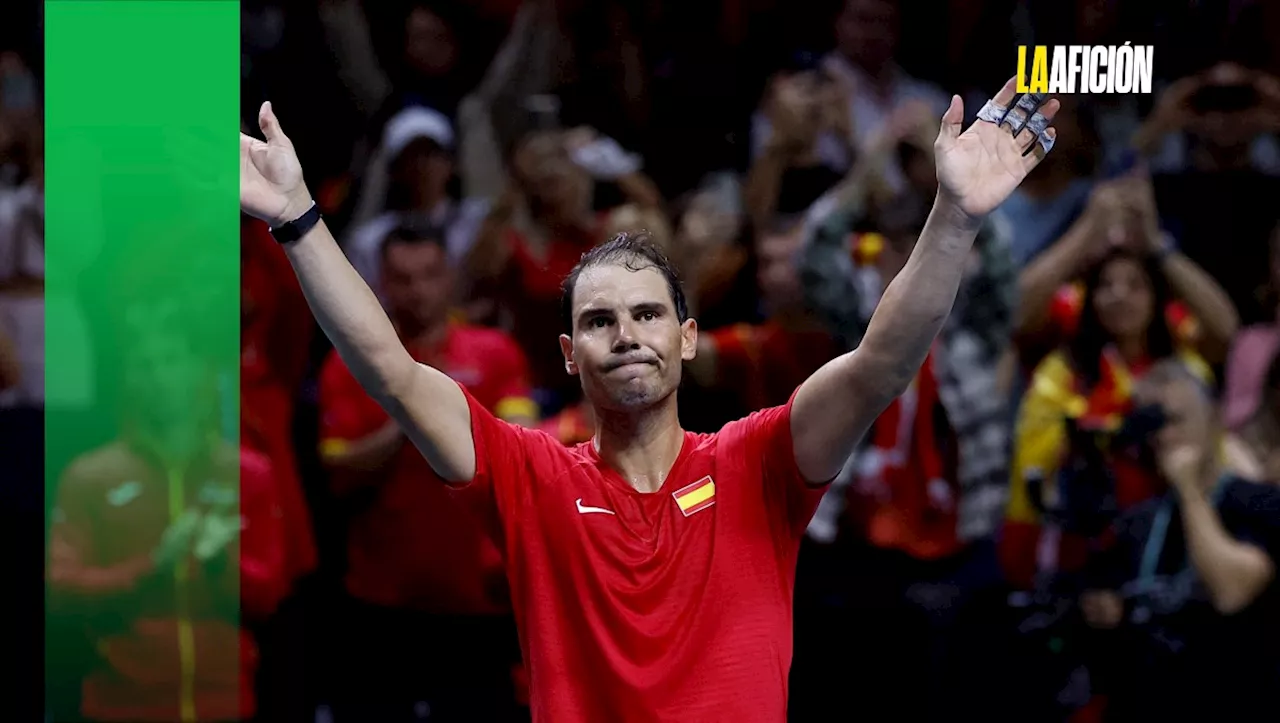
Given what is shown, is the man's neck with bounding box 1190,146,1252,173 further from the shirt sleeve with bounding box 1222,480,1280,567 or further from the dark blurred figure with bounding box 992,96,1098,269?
the shirt sleeve with bounding box 1222,480,1280,567

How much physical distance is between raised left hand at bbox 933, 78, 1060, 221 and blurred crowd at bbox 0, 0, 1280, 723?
1479mm

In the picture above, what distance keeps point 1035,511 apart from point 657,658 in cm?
205

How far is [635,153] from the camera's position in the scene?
4.45m

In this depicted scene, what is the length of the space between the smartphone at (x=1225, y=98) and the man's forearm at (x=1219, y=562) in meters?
1.13

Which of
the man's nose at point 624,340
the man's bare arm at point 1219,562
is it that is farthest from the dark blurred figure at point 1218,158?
the man's nose at point 624,340

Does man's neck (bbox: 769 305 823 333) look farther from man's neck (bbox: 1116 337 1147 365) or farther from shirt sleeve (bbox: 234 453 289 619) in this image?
shirt sleeve (bbox: 234 453 289 619)

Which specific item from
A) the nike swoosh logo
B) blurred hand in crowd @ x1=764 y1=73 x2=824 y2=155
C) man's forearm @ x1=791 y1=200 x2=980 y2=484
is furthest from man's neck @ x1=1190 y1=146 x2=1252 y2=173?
the nike swoosh logo

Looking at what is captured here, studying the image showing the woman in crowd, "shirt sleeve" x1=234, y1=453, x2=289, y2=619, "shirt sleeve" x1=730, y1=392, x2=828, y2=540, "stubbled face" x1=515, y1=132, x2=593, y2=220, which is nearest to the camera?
"shirt sleeve" x1=730, y1=392, x2=828, y2=540

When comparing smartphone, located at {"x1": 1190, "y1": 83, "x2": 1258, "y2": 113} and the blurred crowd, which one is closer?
the blurred crowd

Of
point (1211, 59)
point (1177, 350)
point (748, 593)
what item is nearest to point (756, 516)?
point (748, 593)

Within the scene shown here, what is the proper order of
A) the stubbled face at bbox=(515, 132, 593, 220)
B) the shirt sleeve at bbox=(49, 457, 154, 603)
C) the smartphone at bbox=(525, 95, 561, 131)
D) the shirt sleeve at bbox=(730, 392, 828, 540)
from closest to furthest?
1. the shirt sleeve at bbox=(730, 392, 828, 540)
2. the shirt sleeve at bbox=(49, 457, 154, 603)
3. the stubbled face at bbox=(515, 132, 593, 220)
4. the smartphone at bbox=(525, 95, 561, 131)

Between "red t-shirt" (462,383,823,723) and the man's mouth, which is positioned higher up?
the man's mouth

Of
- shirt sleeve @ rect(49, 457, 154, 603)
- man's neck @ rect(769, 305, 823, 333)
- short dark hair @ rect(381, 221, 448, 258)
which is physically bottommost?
shirt sleeve @ rect(49, 457, 154, 603)

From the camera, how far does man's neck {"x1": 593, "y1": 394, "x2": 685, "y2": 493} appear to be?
2.39m
